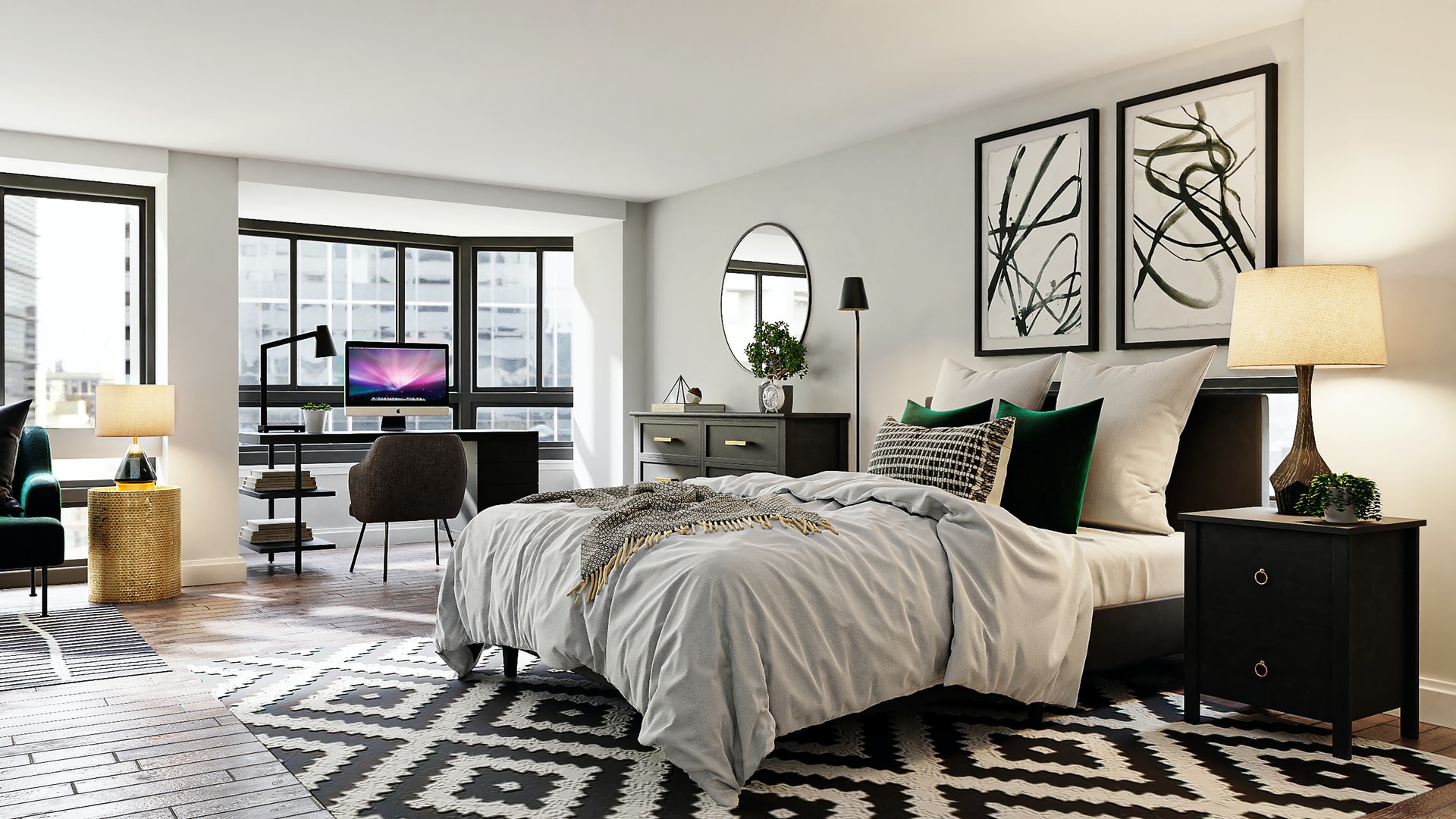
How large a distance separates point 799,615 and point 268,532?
463 centimetres

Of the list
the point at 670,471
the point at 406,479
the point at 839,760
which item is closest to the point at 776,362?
the point at 670,471

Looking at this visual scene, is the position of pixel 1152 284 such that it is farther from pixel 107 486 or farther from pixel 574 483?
pixel 107 486

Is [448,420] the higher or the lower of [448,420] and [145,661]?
the higher

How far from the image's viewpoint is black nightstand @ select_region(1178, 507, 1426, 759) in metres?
2.83

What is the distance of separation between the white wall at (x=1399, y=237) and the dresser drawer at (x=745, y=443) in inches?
96.6

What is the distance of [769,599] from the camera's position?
2498mm

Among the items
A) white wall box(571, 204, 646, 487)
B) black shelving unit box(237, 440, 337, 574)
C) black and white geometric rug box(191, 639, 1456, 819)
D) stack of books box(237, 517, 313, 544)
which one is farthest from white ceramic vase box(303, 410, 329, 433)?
black and white geometric rug box(191, 639, 1456, 819)

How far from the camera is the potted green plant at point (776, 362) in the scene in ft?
18.7

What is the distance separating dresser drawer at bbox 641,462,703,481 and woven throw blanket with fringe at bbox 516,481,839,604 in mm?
2495

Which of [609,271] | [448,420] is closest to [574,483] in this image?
[448,420]

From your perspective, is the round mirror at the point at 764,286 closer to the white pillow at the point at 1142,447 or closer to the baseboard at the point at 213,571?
the white pillow at the point at 1142,447

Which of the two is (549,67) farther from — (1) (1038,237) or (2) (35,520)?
(2) (35,520)

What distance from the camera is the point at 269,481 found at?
20.5ft

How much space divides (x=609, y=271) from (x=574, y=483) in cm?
161
